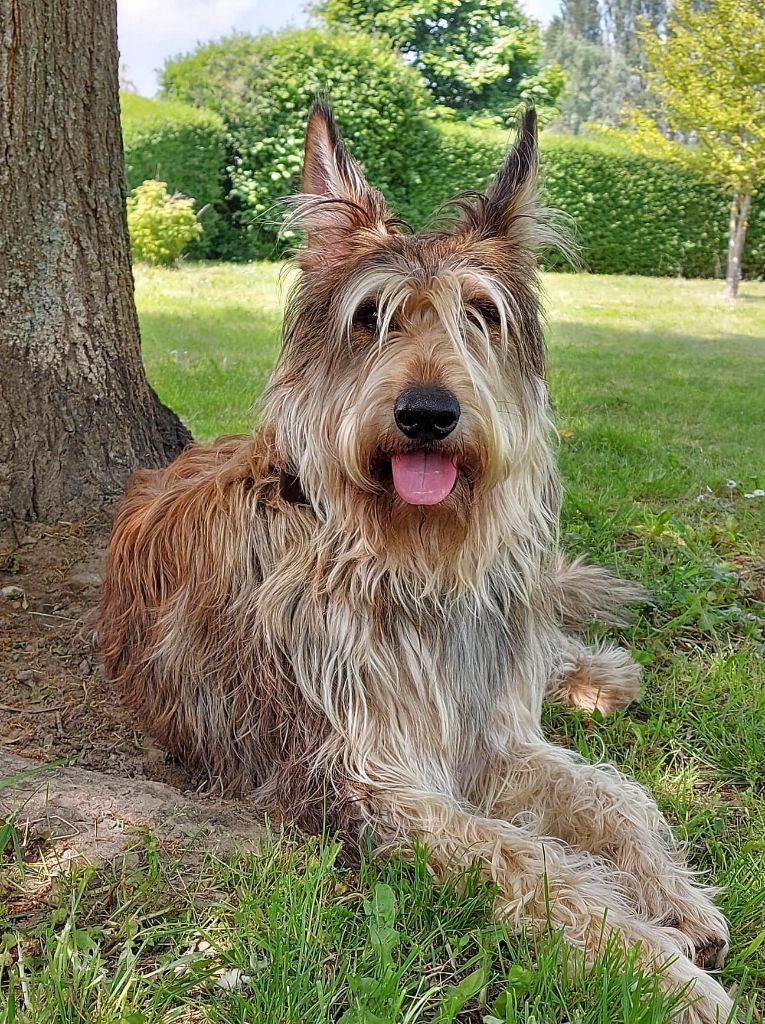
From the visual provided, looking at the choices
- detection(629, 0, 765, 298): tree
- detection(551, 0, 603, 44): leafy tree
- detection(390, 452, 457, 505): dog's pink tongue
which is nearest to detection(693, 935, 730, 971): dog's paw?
detection(390, 452, 457, 505): dog's pink tongue

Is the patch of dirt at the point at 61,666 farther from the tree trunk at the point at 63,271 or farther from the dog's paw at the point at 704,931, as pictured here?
the dog's paw at the point at 704,931

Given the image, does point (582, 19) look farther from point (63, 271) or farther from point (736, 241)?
point (63, 271)

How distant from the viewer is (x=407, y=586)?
8.65ft

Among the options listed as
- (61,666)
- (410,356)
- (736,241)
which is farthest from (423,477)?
(736,241)

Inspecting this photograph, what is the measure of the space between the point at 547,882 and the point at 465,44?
119ft

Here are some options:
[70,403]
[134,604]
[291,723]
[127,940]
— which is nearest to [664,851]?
[291,723]

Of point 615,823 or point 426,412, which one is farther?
point 615,823

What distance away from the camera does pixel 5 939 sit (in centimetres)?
197

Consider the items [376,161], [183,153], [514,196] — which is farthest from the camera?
[376,161]

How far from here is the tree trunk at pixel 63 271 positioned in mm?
3648

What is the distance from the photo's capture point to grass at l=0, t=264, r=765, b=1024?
1.92 m

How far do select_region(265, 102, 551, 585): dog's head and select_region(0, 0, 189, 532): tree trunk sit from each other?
149cm

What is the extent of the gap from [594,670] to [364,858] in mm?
1410

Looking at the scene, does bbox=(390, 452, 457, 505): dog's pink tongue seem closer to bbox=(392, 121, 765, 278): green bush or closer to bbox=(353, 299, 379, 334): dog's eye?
bbox=(353, 299, 379, 334): dog's eye
